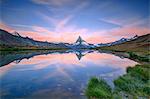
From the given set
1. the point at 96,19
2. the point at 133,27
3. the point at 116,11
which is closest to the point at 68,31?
the point at 96,19

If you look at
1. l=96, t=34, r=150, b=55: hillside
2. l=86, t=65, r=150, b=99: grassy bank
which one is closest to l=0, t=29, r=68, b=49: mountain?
l=96, t=34, r=150, b=55: hillside

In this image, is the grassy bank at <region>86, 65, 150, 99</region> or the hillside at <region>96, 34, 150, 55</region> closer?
the grassy bank at <region>86, 65, 150, 99</region>

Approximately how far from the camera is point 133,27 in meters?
20.0

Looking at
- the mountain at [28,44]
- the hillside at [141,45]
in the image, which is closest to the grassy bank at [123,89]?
the hillside at [141,45]

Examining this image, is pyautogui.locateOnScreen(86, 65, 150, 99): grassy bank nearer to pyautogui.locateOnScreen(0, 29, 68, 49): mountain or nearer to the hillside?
the hillside

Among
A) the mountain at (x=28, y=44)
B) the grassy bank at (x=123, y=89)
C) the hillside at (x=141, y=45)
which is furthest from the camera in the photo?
the mountain at (x=28, y=44)

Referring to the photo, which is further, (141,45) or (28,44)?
(28,44)

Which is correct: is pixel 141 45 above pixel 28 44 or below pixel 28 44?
below

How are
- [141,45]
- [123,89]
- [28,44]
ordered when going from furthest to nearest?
[28,44]
[141,45]
[123,89]

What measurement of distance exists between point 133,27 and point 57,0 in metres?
7.14

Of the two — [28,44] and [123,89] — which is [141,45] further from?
[28,44]

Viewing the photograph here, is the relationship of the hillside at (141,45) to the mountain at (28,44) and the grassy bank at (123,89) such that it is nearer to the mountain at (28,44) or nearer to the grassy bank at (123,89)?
the mountain at (28,44)

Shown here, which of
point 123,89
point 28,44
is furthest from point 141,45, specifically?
point 28,44

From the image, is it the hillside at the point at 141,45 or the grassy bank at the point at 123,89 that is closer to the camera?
the grassy bank at the point at 123,89
